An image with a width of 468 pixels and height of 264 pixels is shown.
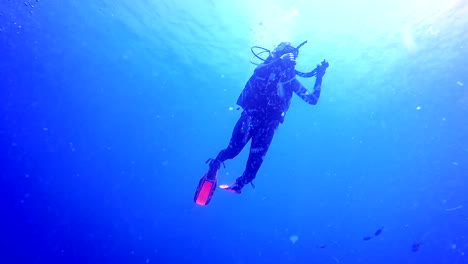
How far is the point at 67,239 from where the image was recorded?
27.8 m

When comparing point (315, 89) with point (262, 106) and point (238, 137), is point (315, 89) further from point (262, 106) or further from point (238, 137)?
point (238, 137)

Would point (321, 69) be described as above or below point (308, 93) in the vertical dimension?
above

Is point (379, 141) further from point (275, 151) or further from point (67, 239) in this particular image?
point (67, 239)

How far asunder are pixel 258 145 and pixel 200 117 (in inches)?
2281

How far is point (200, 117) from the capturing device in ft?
206

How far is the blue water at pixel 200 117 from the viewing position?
17.8 metres

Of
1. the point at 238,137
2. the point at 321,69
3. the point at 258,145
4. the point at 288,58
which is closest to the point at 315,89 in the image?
the point at 321,69

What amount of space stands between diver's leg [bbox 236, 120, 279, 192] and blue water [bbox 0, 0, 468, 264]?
11.1 metres

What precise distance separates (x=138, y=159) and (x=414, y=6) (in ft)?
267

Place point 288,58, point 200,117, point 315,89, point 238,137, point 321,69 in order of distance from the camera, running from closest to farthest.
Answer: point 288,58 → point 238,137 → point 321,69 → point 315,89 → point 200,117

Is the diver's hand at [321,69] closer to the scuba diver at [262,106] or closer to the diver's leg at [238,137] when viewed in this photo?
the scuba diver at [262,106]

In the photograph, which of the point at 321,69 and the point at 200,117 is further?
the point at 200,117

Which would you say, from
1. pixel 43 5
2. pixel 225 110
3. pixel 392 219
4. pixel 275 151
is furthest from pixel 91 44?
pixel 392 219

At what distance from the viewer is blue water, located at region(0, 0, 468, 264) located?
17.8 m
